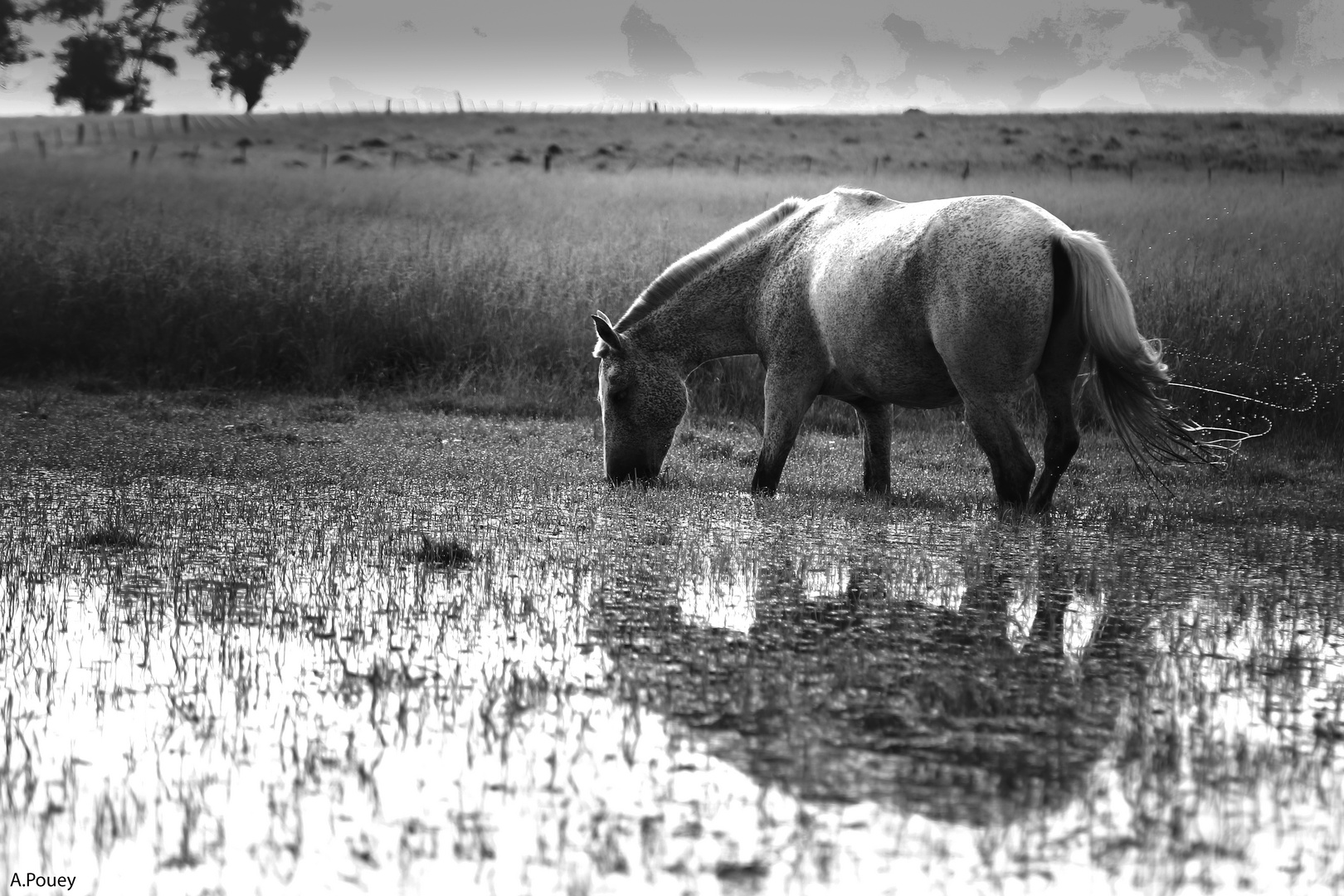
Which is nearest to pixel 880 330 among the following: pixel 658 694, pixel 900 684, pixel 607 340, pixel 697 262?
pixel 697 262

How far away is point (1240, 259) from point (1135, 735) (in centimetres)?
1165

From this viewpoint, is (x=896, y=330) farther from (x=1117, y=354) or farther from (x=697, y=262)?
(x=697, y=262)

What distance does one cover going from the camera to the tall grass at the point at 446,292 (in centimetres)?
1128

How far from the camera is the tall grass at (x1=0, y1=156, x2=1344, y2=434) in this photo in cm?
1128

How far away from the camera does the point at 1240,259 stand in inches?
517

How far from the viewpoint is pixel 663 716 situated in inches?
125

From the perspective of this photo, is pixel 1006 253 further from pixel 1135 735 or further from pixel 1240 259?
pixel 1240 259

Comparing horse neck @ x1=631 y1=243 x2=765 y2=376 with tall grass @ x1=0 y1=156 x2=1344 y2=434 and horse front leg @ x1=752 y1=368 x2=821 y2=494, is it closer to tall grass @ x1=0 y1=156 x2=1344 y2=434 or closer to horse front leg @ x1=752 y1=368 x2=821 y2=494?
horse front leg @ x1=752 y1=368 x2=821 y2=494

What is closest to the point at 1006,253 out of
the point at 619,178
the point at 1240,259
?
the point at 1240,259

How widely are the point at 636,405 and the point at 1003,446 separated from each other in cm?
239

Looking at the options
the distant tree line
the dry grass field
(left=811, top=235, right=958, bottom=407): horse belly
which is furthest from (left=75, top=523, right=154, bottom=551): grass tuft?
the distant tree line

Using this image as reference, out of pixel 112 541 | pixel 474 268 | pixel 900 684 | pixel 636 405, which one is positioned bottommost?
pixel 112 541

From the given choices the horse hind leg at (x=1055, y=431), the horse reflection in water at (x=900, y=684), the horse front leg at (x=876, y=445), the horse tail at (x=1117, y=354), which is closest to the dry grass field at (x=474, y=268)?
the horse front leg at (x=876, y=445)

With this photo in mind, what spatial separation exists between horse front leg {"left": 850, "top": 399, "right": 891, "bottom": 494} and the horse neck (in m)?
0.83
